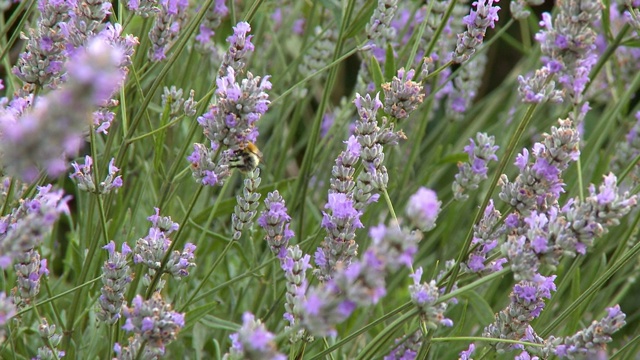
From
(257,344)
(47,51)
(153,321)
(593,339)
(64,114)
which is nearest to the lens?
(64,114)

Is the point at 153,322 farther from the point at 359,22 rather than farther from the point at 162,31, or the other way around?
the point at 359,22

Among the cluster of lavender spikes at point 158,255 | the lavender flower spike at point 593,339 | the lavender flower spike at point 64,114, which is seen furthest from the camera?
the cluster of lavender spikes at point 158,255

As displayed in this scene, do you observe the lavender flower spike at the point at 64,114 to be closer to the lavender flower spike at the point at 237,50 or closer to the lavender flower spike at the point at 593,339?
the lavender flower spike at the point at 237,50

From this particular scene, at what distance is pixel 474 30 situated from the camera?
4.38 feet

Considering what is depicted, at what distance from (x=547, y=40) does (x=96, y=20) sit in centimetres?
64

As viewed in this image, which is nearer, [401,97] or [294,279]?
[294,279]

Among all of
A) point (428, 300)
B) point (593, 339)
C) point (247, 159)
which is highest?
point (247, 159)

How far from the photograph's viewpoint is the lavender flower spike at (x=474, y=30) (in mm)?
1323

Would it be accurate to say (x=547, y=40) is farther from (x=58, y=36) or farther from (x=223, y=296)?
(x=223, y=296)

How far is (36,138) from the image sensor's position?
0.57m

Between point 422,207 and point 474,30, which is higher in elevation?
point 474,30

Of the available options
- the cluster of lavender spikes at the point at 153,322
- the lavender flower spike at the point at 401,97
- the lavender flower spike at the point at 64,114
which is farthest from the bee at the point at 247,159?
the lavender flower spike at the point at 64,114

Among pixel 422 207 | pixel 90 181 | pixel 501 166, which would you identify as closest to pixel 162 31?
pixel 90 181

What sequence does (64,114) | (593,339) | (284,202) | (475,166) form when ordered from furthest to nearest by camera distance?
(475,166)
(284,202)
(593,339)
(64,114)
